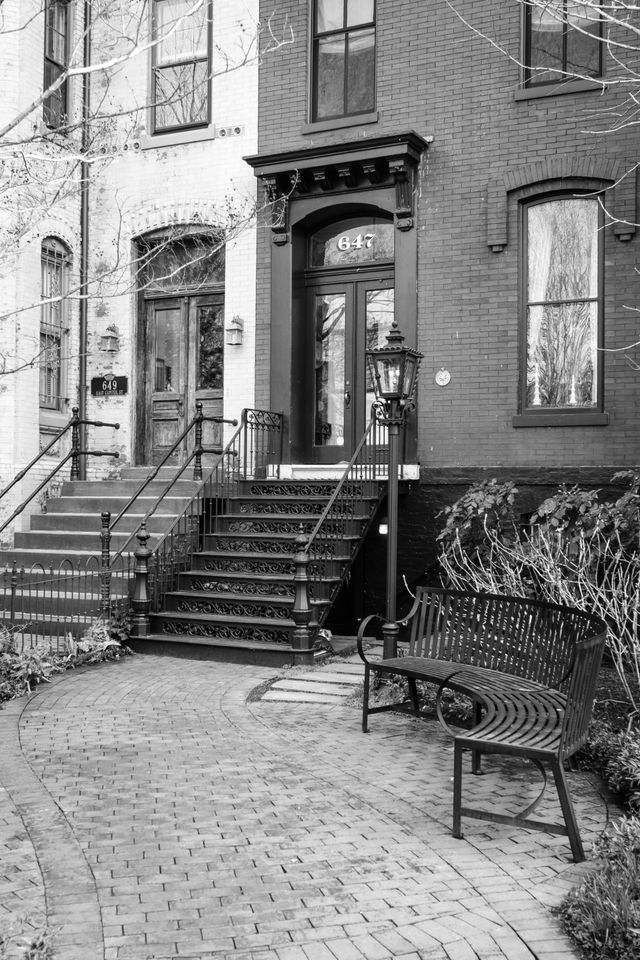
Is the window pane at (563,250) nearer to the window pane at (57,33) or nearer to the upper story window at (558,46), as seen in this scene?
the upper story window at (558,46)

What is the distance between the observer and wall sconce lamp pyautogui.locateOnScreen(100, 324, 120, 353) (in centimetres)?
1339

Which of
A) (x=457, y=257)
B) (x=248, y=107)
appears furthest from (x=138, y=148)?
(x=457, y=257)

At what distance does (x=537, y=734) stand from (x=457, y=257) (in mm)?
7460

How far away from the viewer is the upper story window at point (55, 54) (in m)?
13.1

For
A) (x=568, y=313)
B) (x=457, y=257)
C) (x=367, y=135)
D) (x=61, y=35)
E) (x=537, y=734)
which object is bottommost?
(x=537, y=734)

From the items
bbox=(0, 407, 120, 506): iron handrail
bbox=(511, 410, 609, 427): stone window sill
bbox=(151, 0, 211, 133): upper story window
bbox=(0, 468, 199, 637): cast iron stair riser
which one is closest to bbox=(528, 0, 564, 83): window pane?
bbox=(511, 410, 609, 427): stone window sill

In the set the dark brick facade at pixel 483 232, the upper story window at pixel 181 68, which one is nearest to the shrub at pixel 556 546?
the dark brick facade at pixel 483 232

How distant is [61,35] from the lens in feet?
44.4

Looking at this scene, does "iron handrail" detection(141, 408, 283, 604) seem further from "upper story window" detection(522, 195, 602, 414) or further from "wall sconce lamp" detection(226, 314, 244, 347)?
"upper story window" detection(522, 195, 602, 414)

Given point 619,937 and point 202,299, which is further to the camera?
point 202,299

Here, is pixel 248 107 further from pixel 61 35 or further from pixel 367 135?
pixel 61 35

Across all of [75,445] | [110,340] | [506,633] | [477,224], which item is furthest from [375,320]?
[506,633]

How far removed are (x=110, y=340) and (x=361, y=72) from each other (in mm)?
4826

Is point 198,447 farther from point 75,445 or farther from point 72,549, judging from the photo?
point 75,445
